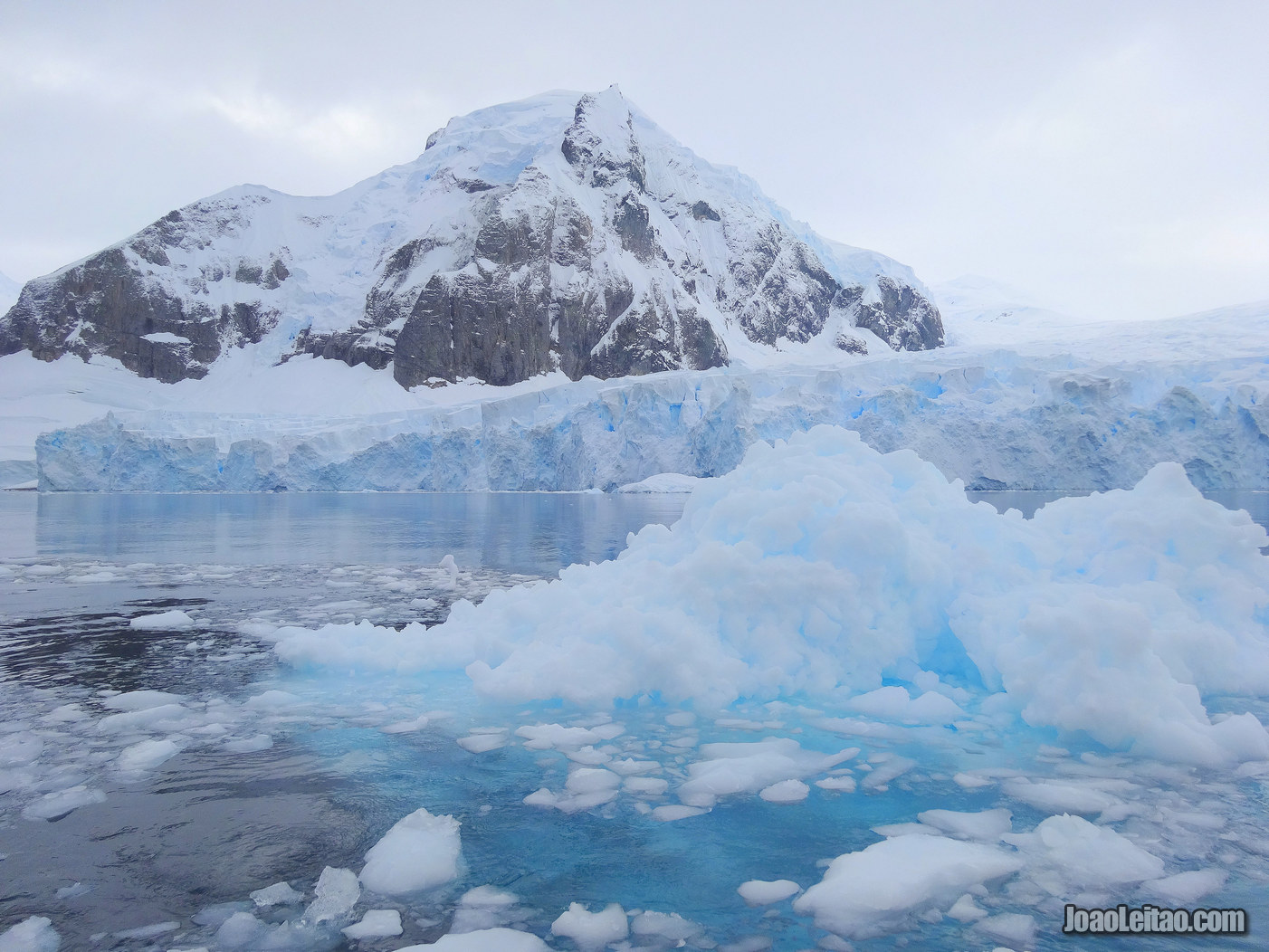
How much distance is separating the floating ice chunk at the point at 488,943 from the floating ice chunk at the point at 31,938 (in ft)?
3.52

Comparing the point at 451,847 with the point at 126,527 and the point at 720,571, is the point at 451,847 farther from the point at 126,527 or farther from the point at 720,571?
the point at 126,527

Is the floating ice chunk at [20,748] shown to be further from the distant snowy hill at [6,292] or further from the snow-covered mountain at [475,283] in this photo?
the distant snowy hill at [6,292]

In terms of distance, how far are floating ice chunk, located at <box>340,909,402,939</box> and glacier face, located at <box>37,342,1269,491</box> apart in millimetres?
30741

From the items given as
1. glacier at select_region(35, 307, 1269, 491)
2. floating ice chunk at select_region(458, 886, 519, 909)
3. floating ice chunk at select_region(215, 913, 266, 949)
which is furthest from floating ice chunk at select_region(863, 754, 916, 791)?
glacier at select_region(35, 307, 1269, 491)

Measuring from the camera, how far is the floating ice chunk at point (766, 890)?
2.64 meters

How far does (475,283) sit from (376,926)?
87.3m

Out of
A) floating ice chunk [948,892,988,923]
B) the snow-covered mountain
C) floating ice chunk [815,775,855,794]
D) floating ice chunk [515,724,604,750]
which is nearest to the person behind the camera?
floating ice chunk [948,892,988,923]

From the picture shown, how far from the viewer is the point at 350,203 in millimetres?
98125

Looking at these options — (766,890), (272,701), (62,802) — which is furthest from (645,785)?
(272,701)

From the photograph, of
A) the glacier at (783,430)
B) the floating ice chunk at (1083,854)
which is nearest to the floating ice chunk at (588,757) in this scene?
the floating ice chunk at (1083,854)

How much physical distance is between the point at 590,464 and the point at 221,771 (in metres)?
35.8

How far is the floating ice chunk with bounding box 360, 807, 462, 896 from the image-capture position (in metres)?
2.75

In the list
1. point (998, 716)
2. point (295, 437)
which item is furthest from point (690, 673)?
point (295, 437)

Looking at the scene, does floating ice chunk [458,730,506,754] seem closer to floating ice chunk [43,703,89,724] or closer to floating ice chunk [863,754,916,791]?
floating ice chunk [863,754,916,791]
